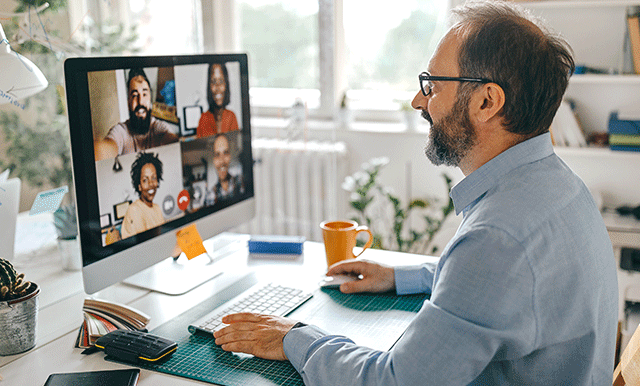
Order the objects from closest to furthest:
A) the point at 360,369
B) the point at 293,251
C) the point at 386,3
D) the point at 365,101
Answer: the point at 360,369 → the point at 293,251 → the point at 386,3 → the point at 365,101

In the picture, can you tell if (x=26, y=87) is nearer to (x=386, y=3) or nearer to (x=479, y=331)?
(x=479, y=331)

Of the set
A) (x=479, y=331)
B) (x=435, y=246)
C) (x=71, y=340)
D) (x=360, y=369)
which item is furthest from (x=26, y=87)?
(x=435, y=246)

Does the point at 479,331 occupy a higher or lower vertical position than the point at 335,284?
higher

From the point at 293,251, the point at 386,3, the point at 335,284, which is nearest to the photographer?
the point at 335,284

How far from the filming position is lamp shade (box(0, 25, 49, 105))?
120 centimetres

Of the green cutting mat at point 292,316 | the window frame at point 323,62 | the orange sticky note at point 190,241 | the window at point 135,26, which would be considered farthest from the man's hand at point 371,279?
the window frame at point 323,62

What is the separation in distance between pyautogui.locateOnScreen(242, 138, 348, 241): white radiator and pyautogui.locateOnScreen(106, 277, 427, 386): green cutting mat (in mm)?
1678

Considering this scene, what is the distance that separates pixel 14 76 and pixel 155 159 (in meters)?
0.34

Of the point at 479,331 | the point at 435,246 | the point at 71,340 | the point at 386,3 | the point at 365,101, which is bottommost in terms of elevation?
the point at 435,246

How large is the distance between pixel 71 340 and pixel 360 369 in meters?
→ 0.57

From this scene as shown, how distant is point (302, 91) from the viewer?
10.8ft

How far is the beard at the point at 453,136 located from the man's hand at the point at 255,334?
0.41 meters

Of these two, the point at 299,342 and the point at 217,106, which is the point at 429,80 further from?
the point at 217,106

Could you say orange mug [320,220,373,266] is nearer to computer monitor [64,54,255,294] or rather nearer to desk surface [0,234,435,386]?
desk surface [0,234,435,386]
